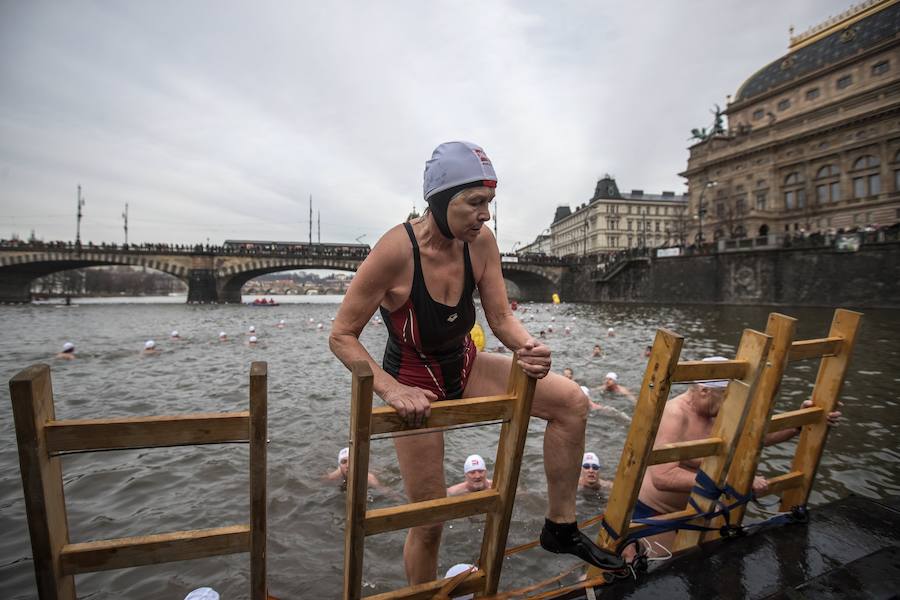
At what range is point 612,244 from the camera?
10312cm

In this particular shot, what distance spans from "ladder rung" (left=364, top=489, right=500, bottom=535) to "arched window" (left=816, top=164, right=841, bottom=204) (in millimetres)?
67660

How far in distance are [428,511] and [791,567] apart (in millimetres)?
2279

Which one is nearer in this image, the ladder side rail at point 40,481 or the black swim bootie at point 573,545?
the ladder side rail at point 40,481

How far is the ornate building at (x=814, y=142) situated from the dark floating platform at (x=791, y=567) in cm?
5794

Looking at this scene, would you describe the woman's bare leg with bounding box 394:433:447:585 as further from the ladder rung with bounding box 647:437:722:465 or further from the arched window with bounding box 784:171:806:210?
the arched window with bounding box 784:171:806:210

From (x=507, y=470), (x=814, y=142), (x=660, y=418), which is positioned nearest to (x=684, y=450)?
(x=660, y=418)

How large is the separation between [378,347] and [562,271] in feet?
165

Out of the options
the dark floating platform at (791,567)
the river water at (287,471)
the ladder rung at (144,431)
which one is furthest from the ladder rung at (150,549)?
the river water at (287,471)

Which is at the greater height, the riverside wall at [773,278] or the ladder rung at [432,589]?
the riverside wall at [773,278]

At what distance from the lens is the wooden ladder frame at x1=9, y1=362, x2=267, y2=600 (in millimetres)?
1616

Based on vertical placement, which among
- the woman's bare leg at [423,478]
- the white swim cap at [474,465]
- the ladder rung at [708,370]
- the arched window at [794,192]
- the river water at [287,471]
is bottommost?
the river water at [287,471]

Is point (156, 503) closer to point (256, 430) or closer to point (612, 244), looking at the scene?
point (256, 430)

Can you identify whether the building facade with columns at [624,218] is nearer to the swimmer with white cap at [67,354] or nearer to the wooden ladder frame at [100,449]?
the swimmer with white cap at [67,354]

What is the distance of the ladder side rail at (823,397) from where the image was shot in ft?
11.2
